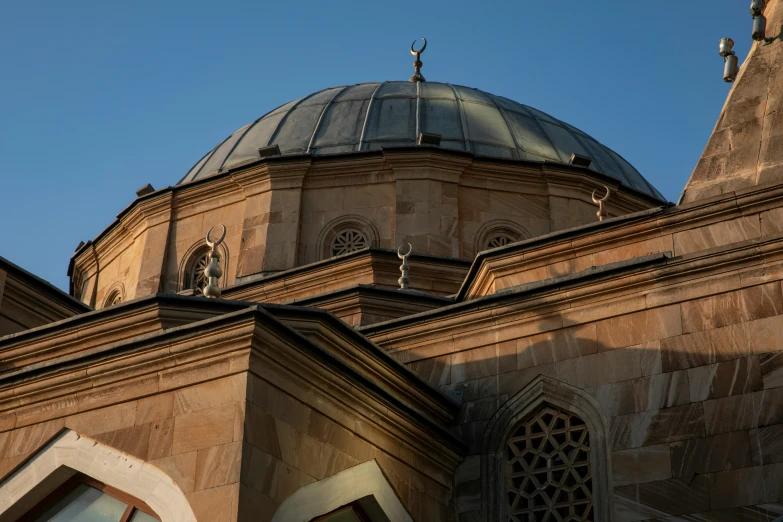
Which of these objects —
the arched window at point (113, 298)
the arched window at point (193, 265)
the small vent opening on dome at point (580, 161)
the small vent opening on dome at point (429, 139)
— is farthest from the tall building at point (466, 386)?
the small vent opening on dome at point (580, 161)

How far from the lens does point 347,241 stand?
66.3 ft

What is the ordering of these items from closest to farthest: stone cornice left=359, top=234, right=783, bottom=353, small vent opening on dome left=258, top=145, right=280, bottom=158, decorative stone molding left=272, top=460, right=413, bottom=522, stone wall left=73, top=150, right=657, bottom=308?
1. decorative stone molding left=272, top=460, right=413, bottom=522
2. stone cornice left=359, top=234, right=783, bottom=353
3. stone wall left=73, top=150, right=657, bottom=308
4. small vent opening on dome left=258, top=145, right=280, bottom=158

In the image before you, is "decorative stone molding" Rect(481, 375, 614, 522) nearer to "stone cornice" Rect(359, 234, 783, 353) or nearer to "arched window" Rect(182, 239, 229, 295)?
"stone cornice" Rect(359, 234, 783, 353)

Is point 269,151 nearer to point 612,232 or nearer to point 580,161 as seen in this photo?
point 580,161

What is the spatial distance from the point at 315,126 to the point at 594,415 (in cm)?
1245

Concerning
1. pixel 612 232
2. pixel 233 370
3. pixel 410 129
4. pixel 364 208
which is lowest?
pixel 233 370

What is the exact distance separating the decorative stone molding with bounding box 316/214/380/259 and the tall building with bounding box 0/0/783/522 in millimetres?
3954

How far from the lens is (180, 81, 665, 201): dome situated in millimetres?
22219

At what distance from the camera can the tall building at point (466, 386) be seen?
10.1m

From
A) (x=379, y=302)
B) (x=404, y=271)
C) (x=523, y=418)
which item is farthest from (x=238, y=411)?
(x=404, y=271)

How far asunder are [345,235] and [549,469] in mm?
9113

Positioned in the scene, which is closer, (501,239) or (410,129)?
(501,239)

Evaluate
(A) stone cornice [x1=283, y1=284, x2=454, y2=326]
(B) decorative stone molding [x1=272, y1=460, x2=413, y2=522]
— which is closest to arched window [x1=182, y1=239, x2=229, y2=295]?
(A) stone cornice [x1=283, y1=284, x2=454, y2=326]

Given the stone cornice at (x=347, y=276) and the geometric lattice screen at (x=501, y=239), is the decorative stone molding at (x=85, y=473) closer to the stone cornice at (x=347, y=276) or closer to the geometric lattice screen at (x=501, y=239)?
the stone cornice at (x=347, y=276)
